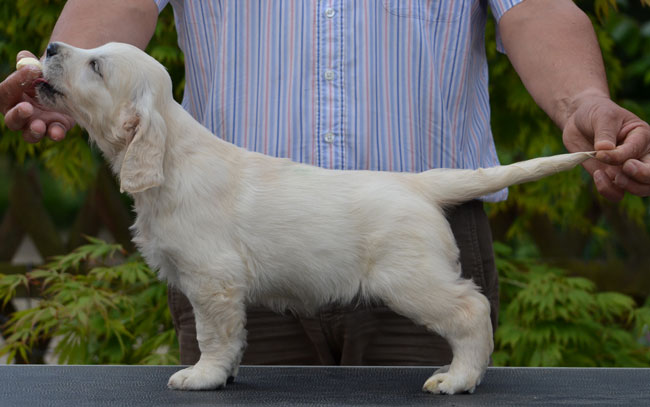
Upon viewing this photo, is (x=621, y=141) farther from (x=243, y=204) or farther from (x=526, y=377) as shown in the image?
(x=243, y=204)

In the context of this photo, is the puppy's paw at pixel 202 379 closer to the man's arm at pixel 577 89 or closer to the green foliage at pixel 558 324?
the man's arm at pixel 577 89

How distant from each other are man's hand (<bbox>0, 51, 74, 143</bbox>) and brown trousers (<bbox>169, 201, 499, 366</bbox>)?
0.66 meters

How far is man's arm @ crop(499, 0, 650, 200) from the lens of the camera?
2307 millimetres

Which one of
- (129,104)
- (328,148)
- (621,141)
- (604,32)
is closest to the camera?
(129,104)

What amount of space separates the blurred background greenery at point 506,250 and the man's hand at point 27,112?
7.35ft

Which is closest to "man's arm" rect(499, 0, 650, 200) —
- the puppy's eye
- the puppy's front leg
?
the puppy's front leg

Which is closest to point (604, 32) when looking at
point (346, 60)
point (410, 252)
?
point (346, 60)

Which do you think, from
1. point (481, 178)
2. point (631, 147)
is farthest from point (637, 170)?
point (481, 178)

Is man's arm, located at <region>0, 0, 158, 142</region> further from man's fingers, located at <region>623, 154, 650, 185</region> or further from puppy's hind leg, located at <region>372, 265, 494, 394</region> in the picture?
man's fingers, located at <region>623, 154, 650, 185</region>

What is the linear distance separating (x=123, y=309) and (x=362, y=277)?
9.49ft

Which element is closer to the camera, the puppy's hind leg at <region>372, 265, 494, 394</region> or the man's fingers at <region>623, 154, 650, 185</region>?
the puppy's hind leg at <region>372, 265, 494, 394</region>

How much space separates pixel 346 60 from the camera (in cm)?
272

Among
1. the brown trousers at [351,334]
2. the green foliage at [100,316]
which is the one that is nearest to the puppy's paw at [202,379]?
the brown trousers at [351,334]

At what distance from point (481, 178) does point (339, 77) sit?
0.64 meters
